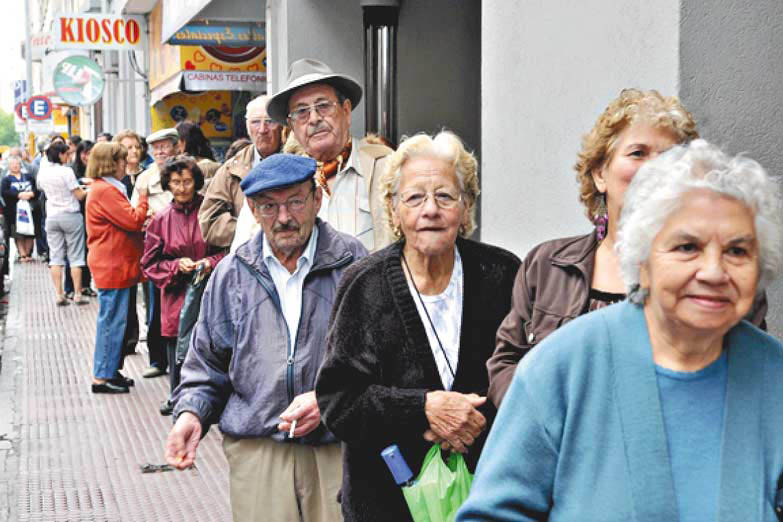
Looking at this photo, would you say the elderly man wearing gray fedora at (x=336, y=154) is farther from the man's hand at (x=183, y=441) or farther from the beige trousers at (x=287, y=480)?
the man's hand at (x=183, y=441)

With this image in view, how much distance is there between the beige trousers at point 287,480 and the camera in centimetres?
430

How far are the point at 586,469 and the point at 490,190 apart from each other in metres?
3.60

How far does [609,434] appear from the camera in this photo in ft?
7.66

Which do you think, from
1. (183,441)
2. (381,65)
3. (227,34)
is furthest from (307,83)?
(227,34)

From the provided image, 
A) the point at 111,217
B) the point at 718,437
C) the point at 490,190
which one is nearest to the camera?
the point at 718,437

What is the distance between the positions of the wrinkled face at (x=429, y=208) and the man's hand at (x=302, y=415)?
0.65m

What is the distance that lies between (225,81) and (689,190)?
14.1m

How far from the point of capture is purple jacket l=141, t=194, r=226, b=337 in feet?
28.2

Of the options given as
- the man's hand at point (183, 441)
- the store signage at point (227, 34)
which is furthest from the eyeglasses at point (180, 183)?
the store signage at point (227, 34)

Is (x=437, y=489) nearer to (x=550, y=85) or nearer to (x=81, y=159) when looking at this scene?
(x=550, y=85)

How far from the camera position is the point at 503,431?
245 centimetres

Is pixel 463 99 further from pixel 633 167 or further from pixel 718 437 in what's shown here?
pixel 718 437

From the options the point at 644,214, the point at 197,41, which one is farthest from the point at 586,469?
the point at 197,41

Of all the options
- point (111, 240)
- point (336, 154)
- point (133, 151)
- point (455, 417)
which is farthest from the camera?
point (133, 151)
